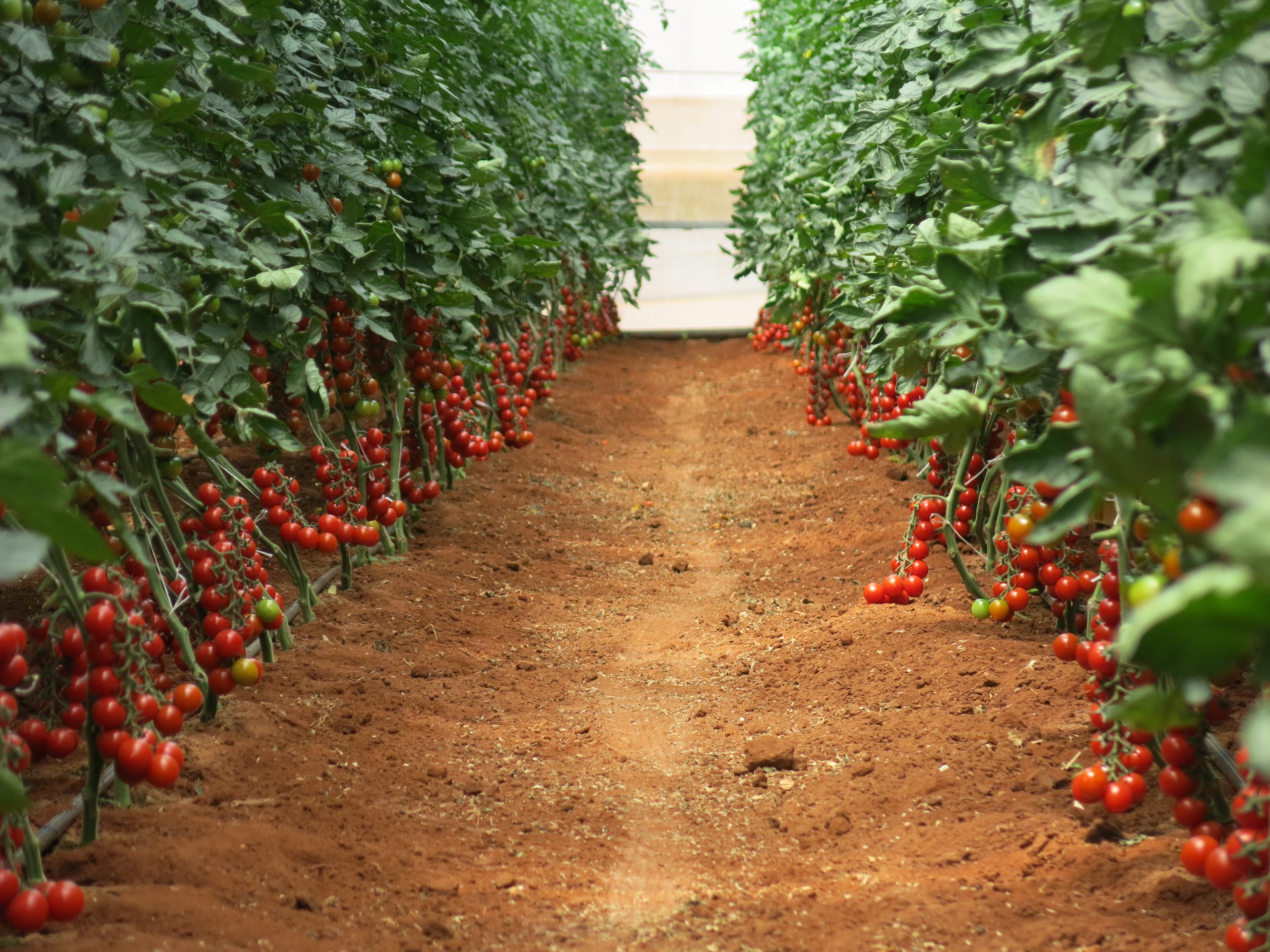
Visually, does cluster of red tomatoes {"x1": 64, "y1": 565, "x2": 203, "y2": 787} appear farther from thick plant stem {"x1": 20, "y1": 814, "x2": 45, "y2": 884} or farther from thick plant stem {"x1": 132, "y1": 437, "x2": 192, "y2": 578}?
thick plant stem {"x1": 132, "y1": 437, "x2": 192, "y2": 578}

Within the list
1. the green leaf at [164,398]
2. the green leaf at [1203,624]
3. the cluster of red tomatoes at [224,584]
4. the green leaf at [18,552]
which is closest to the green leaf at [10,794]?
the green leaf at [18,552]

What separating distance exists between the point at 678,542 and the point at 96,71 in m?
2.90

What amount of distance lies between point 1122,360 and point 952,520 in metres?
1.41

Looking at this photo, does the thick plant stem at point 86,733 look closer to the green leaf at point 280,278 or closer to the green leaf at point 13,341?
the green leaf at point 13,341

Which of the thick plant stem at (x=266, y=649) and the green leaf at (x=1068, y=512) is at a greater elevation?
the green leaf at (x=1068, y=512)

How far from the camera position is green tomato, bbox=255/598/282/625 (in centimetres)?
219

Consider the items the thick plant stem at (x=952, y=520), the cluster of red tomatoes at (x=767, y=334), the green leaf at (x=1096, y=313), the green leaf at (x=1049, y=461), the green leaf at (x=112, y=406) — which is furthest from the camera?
the cluster of red tomatoes at (x=767, y=334)

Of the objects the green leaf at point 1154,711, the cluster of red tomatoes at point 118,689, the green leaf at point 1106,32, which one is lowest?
the cluster of red tomatoes at point 118,689

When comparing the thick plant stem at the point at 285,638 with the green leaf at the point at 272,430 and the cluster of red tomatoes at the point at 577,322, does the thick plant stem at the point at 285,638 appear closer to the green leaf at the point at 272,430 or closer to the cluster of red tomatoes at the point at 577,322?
the green leaf at the point at 272,430

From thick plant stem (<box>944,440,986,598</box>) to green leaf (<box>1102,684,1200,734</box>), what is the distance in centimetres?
114

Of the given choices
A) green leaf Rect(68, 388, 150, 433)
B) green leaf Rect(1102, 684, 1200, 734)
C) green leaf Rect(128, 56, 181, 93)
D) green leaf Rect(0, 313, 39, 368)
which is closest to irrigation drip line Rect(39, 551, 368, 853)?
green leaf Rect(68, 388, 150, 433)

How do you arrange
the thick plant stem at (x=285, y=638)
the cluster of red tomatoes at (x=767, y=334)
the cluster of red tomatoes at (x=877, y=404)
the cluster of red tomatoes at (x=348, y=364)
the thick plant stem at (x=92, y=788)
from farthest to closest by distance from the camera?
the cluster of red tomatoes at (x=767, y=334) → the cluster of red tomatoes at (x=877, y=404) → the cluster of red tomatoes at (x=348, y=364) → the thick plant stem at (x=285, y=638) → the thick plant stem at (x=92, y=788)

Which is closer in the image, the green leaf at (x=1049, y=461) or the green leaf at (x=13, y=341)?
the green leaf at (x=13, y=341)

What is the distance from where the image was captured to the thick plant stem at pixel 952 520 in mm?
2379
